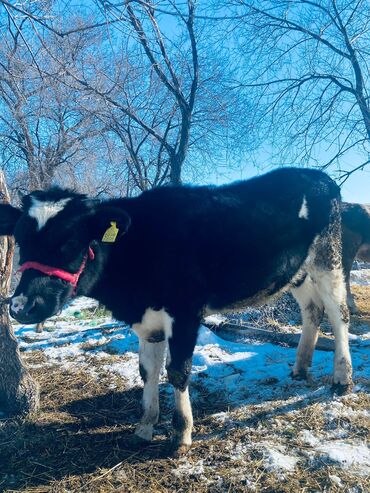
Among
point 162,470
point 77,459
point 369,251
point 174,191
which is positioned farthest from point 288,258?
point 369,251

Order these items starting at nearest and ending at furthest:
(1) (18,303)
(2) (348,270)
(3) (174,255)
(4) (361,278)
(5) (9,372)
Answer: (1) (18,303), (3) (174,255), (5) (9,372), (2) (348,270), (4) (361,278)

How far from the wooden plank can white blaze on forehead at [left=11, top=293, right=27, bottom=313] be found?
4.12 m

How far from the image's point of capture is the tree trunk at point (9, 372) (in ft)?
13.5

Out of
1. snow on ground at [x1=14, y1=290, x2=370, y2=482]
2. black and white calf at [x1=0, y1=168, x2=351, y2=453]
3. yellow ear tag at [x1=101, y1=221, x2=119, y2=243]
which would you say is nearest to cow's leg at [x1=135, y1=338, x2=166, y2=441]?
black and white calf at [x1=0, y1=168, x2=351, y2=453]

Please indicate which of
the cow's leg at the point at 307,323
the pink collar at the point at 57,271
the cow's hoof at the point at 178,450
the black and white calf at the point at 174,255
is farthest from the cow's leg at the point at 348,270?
the pink collar at the point at 57,271

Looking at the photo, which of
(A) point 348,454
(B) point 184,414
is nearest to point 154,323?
(B) point 184,414

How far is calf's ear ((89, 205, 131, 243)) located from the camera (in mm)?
3511

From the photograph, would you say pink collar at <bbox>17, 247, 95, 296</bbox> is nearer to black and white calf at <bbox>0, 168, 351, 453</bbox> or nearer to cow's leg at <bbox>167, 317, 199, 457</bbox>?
black and white calf at <bbox>0, 168, 351, 453</bbox>

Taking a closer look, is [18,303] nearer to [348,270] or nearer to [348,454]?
[348,454]

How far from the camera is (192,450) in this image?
352 centimetres

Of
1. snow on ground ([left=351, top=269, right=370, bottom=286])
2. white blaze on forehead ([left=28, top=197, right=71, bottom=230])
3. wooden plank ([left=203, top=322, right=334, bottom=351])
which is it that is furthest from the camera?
snow on ground ([left=351, top=269, right=370, bottom=286])

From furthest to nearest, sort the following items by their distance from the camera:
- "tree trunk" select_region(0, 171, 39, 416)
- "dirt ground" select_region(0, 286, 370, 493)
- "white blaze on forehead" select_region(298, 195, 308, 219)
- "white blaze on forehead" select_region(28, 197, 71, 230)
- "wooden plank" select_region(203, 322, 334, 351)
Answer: "wooden plank" select_region(203, 322, 334, 351)
"white blaze on forehead" select_region(298, 195, 308, 219)
"tree trunk" select_region(0, 171, 39, 416)
"white blaze on forehead" select_region(28, 197, 71, 230)
"dirt ground" select_region(0, 286, 370, 493)

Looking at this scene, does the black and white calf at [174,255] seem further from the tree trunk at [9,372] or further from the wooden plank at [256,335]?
the wooden plank at [256,335]

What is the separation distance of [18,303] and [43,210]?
29.8 inches
